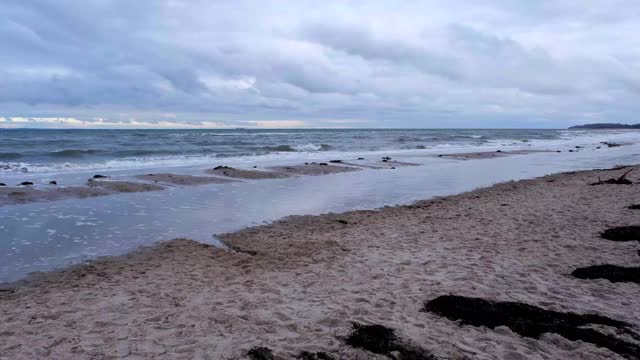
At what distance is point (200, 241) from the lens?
1010 centimetres

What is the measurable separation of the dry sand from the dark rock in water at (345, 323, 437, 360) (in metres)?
0.12

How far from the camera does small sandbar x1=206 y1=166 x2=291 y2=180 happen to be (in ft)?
70.9

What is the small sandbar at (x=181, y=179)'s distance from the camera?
63.9ft

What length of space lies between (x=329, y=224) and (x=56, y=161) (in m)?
23.2

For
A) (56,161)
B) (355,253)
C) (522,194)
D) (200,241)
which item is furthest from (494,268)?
(56,161)

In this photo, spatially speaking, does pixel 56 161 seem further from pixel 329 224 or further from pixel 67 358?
pixel 67 358

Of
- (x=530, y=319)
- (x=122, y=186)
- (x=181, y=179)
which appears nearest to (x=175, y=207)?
(x=122, y=186)

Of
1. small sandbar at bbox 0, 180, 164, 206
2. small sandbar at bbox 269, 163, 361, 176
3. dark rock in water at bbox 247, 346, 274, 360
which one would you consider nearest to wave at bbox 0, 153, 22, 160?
small sandbar at bbox 0, 180, 164, 206

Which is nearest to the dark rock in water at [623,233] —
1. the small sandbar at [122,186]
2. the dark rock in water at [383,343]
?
the dark rock in water at [383,343]

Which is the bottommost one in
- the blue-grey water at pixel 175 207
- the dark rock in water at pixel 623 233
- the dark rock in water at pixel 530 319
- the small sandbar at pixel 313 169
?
the blue-grey water at pixel 175 207

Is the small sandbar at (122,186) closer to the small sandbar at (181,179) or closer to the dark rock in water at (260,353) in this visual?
the small sandbar at (181,179)

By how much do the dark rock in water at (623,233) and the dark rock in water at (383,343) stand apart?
6.17 metres

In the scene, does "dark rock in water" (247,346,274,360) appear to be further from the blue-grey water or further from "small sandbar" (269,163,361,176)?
"small sandbar" (269,163,361,176)

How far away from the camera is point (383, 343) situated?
5.07 metres
